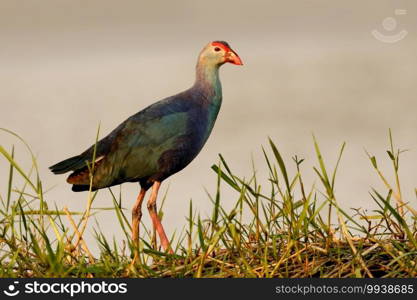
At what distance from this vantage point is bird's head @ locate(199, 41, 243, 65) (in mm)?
7590

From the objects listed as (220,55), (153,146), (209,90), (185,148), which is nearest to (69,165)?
(153,146)

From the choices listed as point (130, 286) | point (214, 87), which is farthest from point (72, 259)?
point (214, 87)

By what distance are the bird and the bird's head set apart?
208 mm

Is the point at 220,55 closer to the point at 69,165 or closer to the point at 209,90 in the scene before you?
the point at 209,90

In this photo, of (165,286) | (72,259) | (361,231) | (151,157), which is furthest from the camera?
(151,157)

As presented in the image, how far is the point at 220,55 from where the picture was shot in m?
7.59

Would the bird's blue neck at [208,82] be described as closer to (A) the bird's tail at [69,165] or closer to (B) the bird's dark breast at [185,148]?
(B) the bird's dark breast at [185,148]

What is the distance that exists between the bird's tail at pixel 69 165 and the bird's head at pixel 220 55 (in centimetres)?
148

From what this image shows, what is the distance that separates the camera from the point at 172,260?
4832 millimetres

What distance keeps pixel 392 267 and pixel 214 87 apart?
3.42 meters

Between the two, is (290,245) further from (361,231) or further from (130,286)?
(130,286)

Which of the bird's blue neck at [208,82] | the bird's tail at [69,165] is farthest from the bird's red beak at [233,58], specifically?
the bird's tail at [69,165]

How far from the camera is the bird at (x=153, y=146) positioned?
7082mm

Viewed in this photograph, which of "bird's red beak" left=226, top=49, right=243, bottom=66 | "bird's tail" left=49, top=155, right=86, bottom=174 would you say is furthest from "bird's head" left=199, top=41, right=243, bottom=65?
"bird's tail" left=49, top=155, right=86, bottom=174
